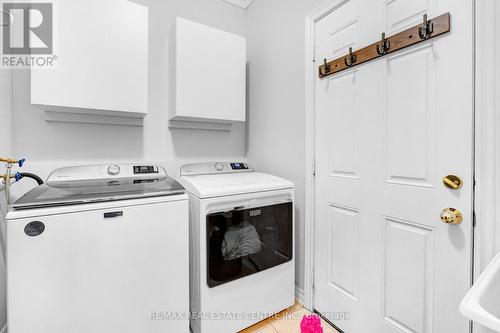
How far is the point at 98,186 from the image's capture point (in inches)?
54.7

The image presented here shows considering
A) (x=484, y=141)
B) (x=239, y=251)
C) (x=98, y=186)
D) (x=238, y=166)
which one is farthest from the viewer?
(x=238, y=166)

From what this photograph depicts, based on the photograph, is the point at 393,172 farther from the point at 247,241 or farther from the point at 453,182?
the point at 247,241

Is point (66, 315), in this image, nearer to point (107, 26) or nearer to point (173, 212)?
point (173, 212)

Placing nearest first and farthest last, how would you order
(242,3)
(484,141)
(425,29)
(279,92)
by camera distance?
(484,141), (425,29), (279,92), (242,3)

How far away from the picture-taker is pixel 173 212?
1359 millimetres

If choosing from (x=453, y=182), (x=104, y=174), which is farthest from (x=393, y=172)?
(x=104, y=174)

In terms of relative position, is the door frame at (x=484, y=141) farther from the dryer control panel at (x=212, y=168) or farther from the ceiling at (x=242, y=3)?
the ceiling at (x=242, y=3)

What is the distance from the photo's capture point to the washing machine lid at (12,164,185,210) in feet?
3.71

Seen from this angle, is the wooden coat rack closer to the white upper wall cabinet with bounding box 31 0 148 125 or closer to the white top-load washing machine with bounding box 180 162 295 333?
the white top-load washing machine with bounding box 180 162 295 333

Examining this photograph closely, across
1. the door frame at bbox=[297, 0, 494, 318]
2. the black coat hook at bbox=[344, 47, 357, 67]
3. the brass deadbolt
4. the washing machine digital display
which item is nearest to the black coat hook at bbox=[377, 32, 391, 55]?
the black coat hook at bbox=[344, 47, 357, 67]

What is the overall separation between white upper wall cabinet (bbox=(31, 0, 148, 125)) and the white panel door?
129cm

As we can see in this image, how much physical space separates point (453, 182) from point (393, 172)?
0.90 ft

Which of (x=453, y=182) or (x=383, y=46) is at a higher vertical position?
(x=383, y=46)

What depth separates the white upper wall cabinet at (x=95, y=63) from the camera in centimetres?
139
